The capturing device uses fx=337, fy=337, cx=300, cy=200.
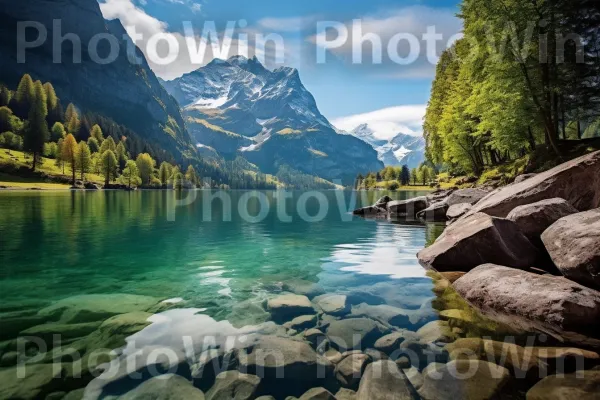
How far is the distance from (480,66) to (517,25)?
1123 cm

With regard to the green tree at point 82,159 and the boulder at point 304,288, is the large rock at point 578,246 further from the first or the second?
the green tree at point 82,159

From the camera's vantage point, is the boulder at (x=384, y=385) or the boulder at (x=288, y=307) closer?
the boulder at (x=384, y=385)

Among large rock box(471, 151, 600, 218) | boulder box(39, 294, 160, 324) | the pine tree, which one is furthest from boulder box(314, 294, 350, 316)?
the pine tree

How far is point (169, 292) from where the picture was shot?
11352 millimetres

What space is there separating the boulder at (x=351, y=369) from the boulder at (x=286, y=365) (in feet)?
0.62

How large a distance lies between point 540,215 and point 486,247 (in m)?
2.40

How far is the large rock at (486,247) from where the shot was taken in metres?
12.1

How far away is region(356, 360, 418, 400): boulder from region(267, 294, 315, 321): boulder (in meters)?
3.22

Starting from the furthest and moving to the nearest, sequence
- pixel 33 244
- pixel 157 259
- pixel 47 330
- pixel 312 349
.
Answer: pixel 33 244, pixel 157 259, pixel 47 330, pixel 312 349

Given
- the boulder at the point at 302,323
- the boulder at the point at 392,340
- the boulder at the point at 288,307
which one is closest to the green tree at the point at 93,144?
the boulder at the point at 288,307

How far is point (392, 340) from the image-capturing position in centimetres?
764

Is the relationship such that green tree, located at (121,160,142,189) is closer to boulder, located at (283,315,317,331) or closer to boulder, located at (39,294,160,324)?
boulder, located at (39,294,160,324)

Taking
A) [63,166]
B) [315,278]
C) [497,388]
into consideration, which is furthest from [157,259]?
[63,166]

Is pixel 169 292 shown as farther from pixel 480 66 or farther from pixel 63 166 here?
pixel 63 166
